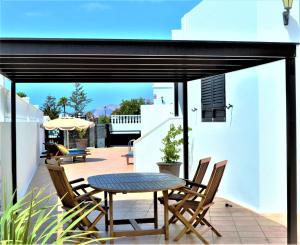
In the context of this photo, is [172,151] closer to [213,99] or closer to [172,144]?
[172,144]

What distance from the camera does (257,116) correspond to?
7.66 meters

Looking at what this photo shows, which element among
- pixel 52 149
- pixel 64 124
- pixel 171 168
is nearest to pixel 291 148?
pixel 171 168

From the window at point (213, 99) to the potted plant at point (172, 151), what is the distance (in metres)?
1.09

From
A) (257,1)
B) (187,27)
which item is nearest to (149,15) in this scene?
(187,27)

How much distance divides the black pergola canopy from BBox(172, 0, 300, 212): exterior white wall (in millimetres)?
1121

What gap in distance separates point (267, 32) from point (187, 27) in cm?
434

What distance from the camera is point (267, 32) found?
25.2 ft

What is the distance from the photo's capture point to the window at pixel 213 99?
30.3ft

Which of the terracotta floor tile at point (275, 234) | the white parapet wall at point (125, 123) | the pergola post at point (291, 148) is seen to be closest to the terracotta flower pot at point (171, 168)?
the terracotta floor tile at point (275, 234)

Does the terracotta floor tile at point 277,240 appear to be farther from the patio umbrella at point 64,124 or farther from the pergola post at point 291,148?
the patio umbrella at point 64,124

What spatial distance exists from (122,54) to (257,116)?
369 centimetres

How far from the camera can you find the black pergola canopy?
4.93 meters

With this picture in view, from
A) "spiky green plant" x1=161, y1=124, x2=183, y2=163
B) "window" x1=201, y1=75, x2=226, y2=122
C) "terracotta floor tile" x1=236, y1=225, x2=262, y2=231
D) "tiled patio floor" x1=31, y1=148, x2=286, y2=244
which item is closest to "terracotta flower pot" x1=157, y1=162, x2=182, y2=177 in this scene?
"spiky green plant" x1=161, y1=124, x2=183, y2=163

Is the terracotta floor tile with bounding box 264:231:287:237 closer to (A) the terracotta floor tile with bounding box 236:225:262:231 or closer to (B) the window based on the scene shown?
(A) the terracotta floor tile with bounding box 236:225:262:231
